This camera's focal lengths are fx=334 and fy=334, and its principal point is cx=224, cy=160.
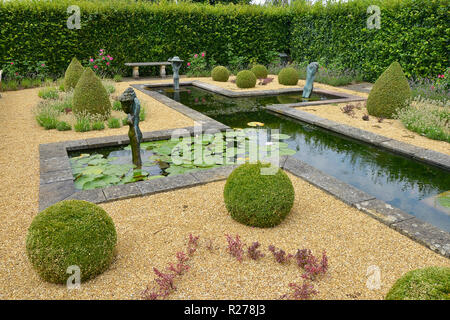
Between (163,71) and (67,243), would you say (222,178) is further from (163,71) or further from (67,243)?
(163,71)

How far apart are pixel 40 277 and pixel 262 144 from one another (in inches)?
176

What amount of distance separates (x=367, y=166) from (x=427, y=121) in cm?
285

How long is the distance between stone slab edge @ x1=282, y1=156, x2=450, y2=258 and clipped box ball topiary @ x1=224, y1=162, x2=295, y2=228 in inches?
39.7

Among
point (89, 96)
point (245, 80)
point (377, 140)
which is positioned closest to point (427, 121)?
point (377, 140)

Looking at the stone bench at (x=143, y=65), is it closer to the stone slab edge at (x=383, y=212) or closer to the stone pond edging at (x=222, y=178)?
the stone pond edging at (x=222, y=178)

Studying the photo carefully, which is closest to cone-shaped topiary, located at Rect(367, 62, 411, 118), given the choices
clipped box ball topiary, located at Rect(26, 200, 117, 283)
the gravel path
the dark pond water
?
the dark pond water

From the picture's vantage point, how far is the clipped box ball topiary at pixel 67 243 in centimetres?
263

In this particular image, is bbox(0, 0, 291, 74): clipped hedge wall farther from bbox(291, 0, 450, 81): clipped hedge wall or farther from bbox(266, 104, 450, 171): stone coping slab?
bbox(266, 104, 450, 171): stone coping slab

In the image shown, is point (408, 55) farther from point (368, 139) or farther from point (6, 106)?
point (6, 106)

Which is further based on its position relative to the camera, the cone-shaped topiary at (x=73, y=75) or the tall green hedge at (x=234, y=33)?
the tall green hedge at (x=234, y=33)

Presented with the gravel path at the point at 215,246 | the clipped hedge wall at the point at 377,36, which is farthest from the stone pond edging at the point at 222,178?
the clipped hedge wall at the point at 377,36

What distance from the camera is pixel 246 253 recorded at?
3.16 metres

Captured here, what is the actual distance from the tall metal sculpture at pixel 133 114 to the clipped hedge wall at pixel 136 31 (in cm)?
1078

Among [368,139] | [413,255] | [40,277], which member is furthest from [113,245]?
[368,139]
